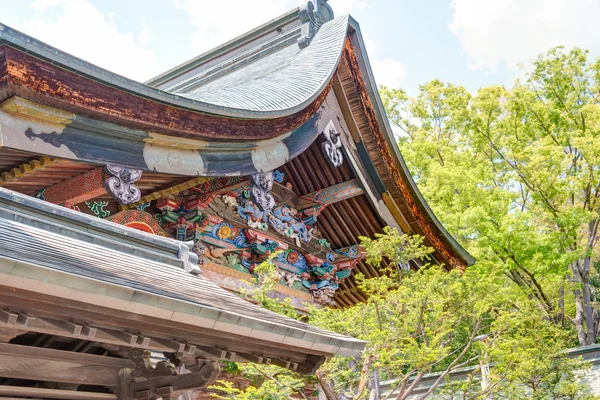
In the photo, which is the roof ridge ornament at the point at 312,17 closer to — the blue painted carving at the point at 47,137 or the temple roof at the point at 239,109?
the temple roof at the point at 239,109

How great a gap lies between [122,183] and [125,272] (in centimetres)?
152

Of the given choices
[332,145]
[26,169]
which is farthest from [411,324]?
[26,169]

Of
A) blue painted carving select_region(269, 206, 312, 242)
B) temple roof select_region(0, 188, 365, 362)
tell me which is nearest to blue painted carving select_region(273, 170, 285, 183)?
blue painted carving select_region(269, 206, 312, 242)

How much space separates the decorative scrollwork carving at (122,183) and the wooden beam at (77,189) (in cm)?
8

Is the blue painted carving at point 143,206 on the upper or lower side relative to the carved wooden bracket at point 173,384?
upper

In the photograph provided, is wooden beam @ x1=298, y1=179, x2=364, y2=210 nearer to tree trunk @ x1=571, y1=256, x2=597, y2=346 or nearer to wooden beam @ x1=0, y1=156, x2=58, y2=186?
wooden beam @ x1=0, y1=156, x2=58, y2=186

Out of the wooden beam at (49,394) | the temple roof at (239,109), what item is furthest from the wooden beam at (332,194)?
the wooden beam at (49,394)

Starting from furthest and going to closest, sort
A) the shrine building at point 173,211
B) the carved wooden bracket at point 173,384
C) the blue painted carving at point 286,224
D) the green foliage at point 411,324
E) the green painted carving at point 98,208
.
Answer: the blue painted carving at point 286,224
the green foliage at point 411,324
the green painted carving at point 98,208
the carved wooden bracket at point 173,384
the shrine building at point 173,211

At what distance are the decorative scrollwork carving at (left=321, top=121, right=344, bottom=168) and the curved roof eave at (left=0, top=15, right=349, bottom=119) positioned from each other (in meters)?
0.75

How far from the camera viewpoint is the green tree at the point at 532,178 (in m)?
15.9

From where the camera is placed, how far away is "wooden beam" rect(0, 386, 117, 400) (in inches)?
164

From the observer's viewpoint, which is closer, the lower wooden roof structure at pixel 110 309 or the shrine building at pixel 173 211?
the lower wooden roof structure at pixel 110 309

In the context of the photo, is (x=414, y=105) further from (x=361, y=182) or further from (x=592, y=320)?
(x=361, y=182)

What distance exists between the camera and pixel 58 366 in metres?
4.41
